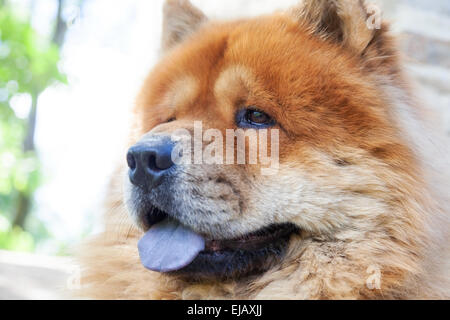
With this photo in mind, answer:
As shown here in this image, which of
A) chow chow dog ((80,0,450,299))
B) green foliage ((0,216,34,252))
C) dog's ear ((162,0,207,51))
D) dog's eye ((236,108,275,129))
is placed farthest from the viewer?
green foliage ((0,216,34,252))

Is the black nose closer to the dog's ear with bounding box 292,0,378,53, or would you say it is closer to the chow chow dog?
the chow chow dog

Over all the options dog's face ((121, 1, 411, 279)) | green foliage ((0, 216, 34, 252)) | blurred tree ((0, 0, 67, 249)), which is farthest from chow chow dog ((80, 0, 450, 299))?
green foliage ((0, 216, 34, 252))

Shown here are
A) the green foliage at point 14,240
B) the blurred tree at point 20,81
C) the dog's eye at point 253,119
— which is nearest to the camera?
the dog's eye at point 253,119

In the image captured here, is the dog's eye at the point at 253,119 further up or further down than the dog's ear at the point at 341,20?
further down

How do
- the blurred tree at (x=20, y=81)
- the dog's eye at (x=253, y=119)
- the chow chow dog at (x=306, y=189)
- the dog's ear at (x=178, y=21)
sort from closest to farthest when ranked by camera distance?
the chow chow dog at (x=306, y=189) → the dog's eye at (x=253, y=119) → the dog's ear at (x=178, y=21) → the blurred tree at (x=20, y=81)

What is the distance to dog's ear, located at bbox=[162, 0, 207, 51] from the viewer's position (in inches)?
103

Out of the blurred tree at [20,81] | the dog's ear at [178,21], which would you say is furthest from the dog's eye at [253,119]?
the blurred tree at [20,81]

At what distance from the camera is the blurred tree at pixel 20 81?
20.5 feet

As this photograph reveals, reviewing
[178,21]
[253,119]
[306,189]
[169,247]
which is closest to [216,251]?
[169,247]

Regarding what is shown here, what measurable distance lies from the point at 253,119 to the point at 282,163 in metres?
0.26

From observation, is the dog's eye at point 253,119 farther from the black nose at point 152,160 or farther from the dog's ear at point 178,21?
the dog's ear at point 178,21

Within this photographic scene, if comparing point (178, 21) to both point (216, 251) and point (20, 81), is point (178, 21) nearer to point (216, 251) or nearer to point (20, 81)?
point (216, 251)

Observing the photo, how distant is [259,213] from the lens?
174 centimetres

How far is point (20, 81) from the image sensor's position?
22.0 feet
